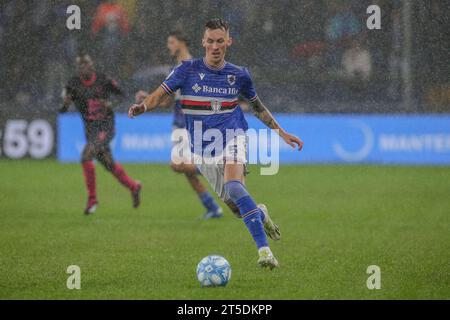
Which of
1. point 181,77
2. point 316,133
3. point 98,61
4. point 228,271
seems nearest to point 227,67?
point 181,77

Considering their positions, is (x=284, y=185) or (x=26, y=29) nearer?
(x=284, y=185)

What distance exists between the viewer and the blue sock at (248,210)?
24.4ft

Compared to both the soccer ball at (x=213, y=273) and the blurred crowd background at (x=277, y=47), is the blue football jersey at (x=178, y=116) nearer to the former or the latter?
the soccer ball at (x=213, y=273)

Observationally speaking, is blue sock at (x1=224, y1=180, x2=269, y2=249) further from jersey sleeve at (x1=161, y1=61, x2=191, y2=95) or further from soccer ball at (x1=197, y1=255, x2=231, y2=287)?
jersey sleeve at (x1=161, y1=61, x2=191, y2=95)

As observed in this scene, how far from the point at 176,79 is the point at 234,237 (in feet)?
8.91

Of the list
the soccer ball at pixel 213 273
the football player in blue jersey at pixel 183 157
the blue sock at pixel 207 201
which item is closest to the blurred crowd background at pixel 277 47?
the football player in blue jersey at pixel 183 157

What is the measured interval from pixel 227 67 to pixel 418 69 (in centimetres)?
1119

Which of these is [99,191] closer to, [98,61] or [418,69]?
[98,61]

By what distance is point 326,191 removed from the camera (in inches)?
569

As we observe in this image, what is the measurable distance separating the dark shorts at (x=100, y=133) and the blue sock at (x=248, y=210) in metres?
4.92

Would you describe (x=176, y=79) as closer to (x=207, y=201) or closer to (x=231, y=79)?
(x=231, y=79)

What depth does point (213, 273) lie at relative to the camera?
7047mm

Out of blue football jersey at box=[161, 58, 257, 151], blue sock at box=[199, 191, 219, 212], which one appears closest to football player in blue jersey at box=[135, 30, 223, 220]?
blue sock at box=[199, 191, 219, 212]

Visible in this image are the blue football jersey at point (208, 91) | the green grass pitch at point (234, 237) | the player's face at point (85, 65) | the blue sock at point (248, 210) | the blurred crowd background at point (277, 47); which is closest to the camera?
the green grass pitch at point (234, 237)
